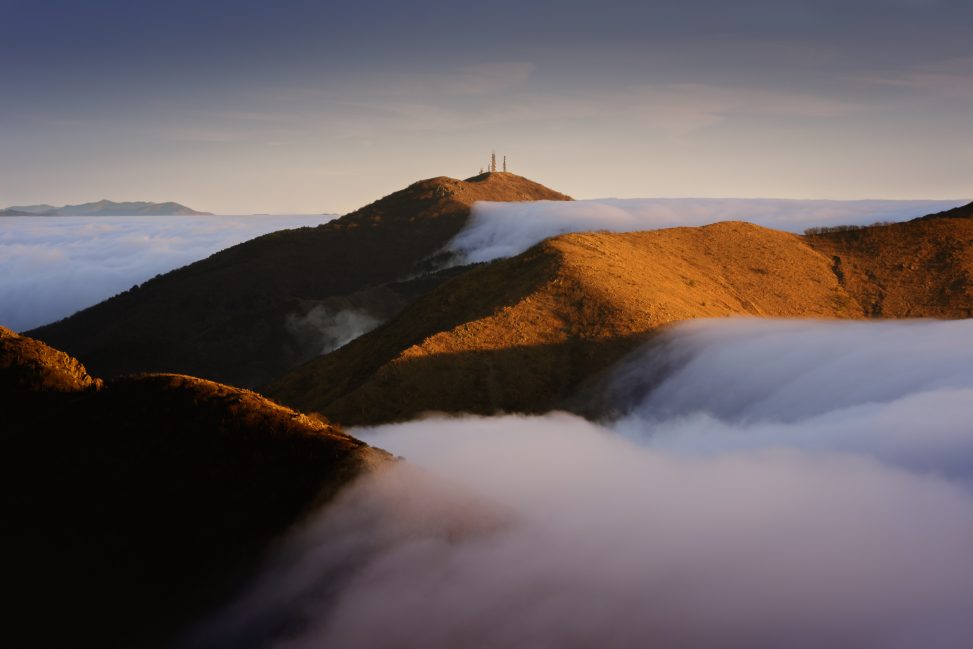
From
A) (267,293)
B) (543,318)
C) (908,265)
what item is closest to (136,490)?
(543,318)

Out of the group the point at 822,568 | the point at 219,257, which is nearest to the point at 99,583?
the point at 822,568

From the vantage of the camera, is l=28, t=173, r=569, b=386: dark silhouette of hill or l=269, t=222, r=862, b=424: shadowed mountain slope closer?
l=269, t=222, r=862, b=424: shadowed mountain slope

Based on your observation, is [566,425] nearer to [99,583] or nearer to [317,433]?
[317,433]

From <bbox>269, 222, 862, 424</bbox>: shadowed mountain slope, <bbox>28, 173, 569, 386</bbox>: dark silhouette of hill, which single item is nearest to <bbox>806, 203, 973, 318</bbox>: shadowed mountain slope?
<bbox>269, 222, 862, 424</bbox>: shadowed mountain slope

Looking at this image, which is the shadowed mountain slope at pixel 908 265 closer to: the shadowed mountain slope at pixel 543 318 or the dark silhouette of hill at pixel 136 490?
the shadowed mountain slope at pixel 543 318

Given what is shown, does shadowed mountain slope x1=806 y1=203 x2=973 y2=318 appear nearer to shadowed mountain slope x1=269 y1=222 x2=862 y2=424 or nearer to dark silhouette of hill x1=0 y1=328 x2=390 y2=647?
shadowed mountain slope x1=269 y1=222 x2=862 y2=424

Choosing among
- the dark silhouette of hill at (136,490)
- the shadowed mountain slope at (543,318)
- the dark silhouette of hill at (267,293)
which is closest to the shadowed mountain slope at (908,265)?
the shadowed mountain slope at (543,318)

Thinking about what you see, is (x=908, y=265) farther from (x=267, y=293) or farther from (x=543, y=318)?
(x=267, y=293)
